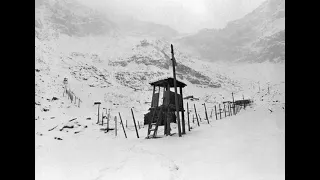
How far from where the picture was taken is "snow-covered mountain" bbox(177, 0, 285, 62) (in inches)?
3799

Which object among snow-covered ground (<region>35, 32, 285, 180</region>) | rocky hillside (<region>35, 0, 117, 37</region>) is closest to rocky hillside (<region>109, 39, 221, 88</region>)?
snow-covered ground (<region>35, 32, 285, 180</region>)

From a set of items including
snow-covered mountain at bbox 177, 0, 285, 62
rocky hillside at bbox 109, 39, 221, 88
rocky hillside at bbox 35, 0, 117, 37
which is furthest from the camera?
snow-covered mountain at bbox 177, 0, 285, 62

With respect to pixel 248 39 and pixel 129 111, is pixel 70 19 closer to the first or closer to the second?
pixel 129 111

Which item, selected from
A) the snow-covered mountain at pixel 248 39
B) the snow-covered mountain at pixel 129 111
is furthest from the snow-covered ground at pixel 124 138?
the snow-covered mountain at pixel 248 39

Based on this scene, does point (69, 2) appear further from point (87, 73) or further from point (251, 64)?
point (251, 64)

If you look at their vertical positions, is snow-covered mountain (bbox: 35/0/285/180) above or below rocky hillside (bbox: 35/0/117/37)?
below

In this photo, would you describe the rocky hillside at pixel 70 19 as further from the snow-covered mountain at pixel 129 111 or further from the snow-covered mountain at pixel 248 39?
the snow-covered mountain at pixel 248 39

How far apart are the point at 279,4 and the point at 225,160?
144 m

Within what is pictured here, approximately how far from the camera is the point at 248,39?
382 ft

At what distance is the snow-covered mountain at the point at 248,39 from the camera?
96.5 metres

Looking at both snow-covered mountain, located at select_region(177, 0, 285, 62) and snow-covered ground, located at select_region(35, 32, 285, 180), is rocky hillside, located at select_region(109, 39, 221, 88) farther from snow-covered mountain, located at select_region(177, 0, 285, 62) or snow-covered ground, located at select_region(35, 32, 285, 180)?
snow-covered mountain, located at select_region(177, 0, 285, 62)

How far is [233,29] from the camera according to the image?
428ft

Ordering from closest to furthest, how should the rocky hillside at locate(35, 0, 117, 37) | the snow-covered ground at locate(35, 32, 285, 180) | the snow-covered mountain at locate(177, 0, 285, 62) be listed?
the snow-covered ground at locate(35, 32, 285, 180), the rocky hillside at locate(35, 0, 117, 37), the snow-covered mountain at locate(177, 0, 285, 62)
